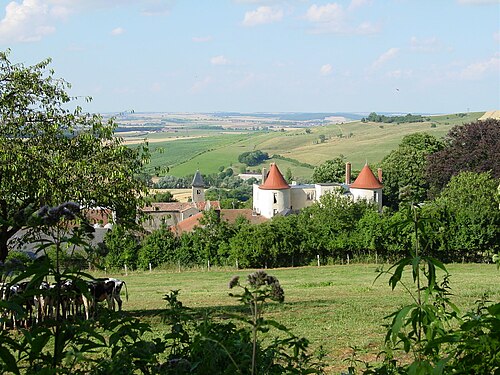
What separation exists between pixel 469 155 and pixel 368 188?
14.3 m

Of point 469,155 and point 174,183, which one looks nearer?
point 469,155

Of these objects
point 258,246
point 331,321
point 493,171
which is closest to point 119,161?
point 331,321

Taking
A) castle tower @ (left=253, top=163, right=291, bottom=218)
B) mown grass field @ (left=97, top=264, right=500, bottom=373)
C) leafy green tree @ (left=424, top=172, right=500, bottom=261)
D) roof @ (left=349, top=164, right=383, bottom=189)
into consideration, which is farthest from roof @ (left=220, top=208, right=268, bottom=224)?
mown grass field @ (left=97, top=264, right=500, bottom=373)

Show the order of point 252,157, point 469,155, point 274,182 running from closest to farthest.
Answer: point 469,155 → point 274,182 → point 252,157

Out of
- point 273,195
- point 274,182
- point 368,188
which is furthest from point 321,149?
point 368,188

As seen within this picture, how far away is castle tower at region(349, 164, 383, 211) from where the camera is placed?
2891 inches

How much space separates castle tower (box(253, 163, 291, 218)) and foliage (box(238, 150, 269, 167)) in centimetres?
9007

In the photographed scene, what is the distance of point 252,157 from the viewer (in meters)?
171

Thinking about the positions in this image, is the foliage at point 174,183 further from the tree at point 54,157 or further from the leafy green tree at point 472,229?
the tree at point 54,157

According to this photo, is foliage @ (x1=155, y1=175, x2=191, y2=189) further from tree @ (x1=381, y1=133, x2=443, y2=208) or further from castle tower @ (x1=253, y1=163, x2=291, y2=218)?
tree @ (x1=381, y1=133, x2=443, y2=208)

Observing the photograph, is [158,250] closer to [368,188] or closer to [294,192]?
[368,188]

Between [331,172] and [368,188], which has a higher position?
[331,172]

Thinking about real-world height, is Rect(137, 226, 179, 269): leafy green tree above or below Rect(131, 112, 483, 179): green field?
below

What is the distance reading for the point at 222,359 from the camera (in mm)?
3553
